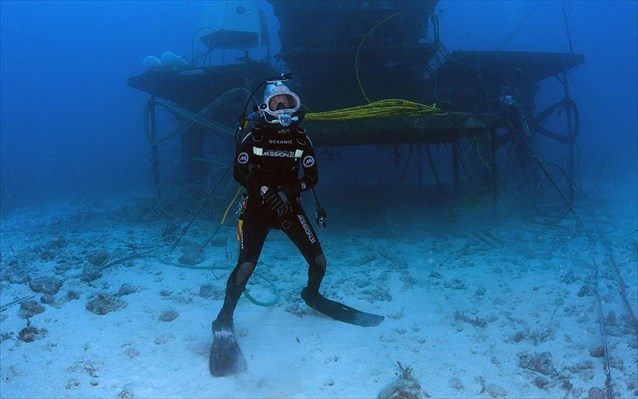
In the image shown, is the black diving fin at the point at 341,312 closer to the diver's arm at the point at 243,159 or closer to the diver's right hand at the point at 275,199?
the diver's right hand at the point at 275,199

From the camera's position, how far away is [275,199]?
3.75m

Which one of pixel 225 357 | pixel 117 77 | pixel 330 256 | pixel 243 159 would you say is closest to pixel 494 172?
pixel 330 256

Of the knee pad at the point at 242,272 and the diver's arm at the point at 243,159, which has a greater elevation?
the diver's arm at the point at 243,159

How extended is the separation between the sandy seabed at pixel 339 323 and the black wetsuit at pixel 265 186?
0.76 metres

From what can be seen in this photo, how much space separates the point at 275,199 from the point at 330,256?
344cm

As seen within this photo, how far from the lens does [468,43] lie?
81.9m

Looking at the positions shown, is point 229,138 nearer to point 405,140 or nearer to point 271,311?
point 405,140

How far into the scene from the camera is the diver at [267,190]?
11.9 feet

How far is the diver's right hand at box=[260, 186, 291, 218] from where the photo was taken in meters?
3.74

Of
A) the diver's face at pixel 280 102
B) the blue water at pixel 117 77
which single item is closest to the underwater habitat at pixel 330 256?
the diver's face at pixel 280 102

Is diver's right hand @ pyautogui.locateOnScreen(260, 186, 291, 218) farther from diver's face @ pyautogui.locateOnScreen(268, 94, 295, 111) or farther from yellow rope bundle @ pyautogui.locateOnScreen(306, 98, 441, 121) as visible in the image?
yellow rope bundle @ pyautogui.locateOnScreen(306, 98, 441, 121)

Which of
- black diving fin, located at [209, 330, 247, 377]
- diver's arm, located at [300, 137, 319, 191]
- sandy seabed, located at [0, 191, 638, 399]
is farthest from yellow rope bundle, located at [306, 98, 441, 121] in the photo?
black diving fin, located at [209, 330, 247, 377]

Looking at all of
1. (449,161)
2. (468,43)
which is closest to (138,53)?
(468,43)

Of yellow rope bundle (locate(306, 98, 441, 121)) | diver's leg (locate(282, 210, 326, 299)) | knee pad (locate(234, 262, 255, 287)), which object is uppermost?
yellow rope bundle (locate(306, 98, 441, 121))
